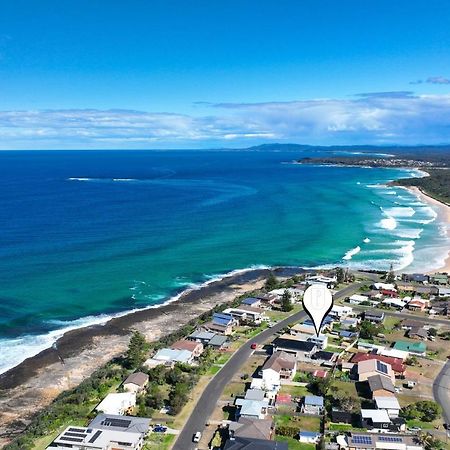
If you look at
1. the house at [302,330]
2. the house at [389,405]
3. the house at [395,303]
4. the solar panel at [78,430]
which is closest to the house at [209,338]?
the house at [302,330]

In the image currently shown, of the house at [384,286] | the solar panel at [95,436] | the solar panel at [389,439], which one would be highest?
the solar panel at [95,436]

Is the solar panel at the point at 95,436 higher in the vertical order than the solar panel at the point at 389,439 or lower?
higher

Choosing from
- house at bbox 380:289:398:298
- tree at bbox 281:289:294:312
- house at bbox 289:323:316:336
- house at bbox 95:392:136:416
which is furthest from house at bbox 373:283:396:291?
house at bbox 95:392:136:416

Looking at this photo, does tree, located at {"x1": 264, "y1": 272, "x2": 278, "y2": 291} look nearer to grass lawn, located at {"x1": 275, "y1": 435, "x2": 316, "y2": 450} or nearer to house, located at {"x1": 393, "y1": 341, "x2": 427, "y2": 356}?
house, located at {"x1": 393, "y1": 341, "x2": 427, "y2": 356}

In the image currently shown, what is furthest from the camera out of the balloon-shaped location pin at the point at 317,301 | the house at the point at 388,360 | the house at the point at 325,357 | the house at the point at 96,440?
the house at the point at 325,357

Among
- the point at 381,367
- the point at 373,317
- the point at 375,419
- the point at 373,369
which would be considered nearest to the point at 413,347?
the point at 381,367

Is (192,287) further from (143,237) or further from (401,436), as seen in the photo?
(401,436)

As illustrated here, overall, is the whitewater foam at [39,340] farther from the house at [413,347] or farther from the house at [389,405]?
the house at [389,405]
